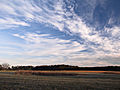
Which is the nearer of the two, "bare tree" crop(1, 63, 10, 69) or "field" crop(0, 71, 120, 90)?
"field" crop(0, 71, 120, 90)

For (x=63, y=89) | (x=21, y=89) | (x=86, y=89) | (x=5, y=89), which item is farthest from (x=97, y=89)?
(x=5, y=89)

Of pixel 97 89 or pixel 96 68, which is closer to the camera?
pixel 97 89

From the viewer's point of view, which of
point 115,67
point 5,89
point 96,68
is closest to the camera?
point 5,89

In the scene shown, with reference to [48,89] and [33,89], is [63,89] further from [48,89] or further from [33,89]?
[33,89]

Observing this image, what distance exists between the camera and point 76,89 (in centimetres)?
1745

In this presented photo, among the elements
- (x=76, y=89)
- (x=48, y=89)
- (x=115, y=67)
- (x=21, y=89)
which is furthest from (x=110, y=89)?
(x=115, y=67)

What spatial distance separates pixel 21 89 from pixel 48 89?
3675mm

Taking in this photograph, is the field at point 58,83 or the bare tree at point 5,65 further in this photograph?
the bare tree at point 5,65

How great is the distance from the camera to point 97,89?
58.6 ft

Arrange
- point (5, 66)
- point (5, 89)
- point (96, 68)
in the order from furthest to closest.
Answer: point (5, 66) < point (96, 68) < point (5, 89)

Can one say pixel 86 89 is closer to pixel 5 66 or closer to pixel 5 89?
pixel 5 89

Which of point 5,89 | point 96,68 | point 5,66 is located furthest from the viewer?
point 5,66

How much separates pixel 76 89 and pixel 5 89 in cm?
952

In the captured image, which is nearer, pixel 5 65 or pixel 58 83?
pixel 58 83
